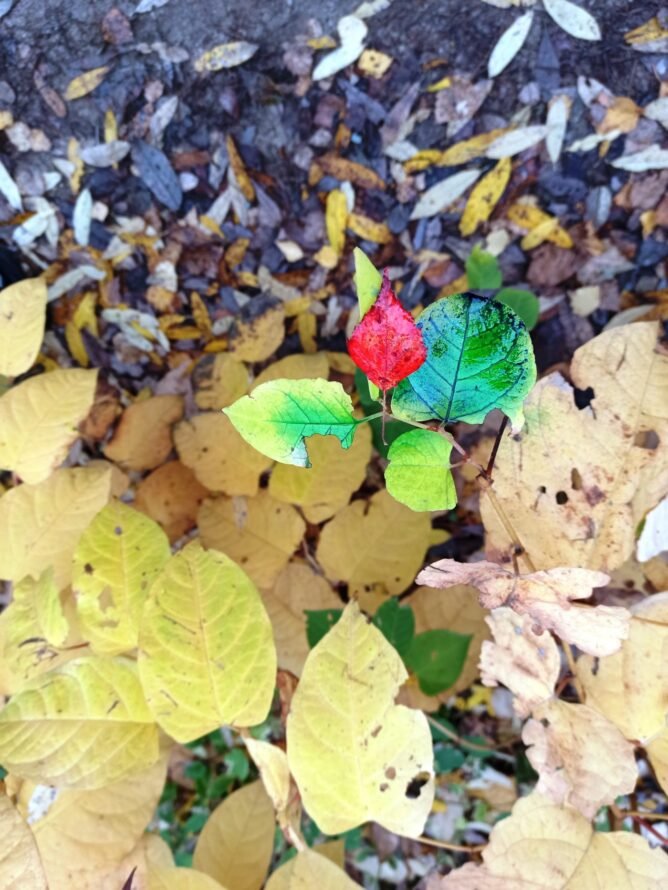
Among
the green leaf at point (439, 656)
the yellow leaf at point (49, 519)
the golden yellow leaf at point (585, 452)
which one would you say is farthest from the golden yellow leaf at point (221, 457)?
the golden yellow leaf at point (585, 452)

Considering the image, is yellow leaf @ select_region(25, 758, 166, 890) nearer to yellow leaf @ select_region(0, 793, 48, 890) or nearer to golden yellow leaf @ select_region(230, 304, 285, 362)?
yellow leaf @ select_region(0, 793, 48, 890)

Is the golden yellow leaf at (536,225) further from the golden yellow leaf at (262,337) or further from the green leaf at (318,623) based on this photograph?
the green leaf at (318,623)

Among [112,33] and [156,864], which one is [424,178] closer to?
[112,33]

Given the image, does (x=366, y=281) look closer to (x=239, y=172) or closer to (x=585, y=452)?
(x=585, y=452)

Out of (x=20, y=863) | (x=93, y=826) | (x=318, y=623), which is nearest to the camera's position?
(x=20, y=863)

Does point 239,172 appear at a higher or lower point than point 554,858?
higher

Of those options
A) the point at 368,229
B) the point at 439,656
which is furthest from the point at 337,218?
the point at 439,656
